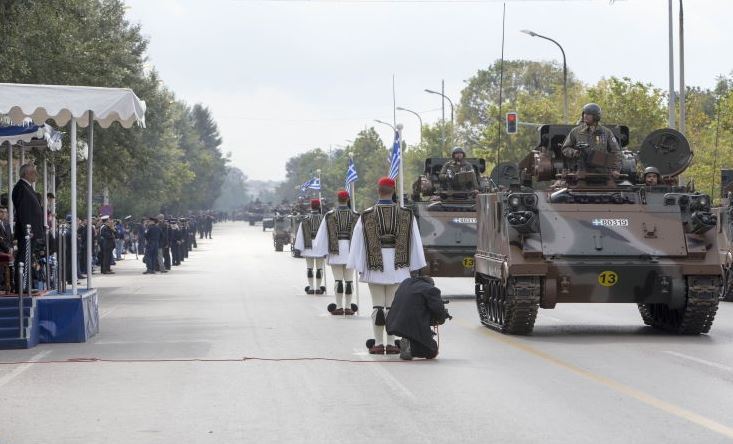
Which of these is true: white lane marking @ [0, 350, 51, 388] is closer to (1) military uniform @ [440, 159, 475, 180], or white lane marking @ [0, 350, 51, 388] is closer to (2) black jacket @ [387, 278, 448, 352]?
(2) black jacket @ [387, 278, 448, 352]

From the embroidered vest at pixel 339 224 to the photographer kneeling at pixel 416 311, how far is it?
843 cm

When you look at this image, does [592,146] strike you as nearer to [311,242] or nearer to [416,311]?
[416,311]

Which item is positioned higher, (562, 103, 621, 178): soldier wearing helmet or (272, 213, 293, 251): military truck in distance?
(562, 103, 621, 178): soldier wearing helmet

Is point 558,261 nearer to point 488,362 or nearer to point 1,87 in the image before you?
point 488,362

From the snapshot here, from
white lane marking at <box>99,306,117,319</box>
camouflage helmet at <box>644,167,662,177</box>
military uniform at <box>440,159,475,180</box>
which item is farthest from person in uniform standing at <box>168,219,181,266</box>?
camouflage helmet at <box>644,167,662,177</box>

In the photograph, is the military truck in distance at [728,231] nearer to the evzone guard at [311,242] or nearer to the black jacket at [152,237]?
the evzone guard at [311,242]

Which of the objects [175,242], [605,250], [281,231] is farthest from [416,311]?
[281,231]

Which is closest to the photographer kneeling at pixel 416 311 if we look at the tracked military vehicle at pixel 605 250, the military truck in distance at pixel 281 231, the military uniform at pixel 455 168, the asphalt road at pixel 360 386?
the asphalt road at pixel 360 386

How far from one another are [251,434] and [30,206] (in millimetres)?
9173

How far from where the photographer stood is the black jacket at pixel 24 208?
1862cm

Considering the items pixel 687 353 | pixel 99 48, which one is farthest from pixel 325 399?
pixel 99 48

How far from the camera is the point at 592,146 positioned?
788 inches

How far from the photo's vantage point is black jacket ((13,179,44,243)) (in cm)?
1862

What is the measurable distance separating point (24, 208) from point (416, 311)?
6.07 m
